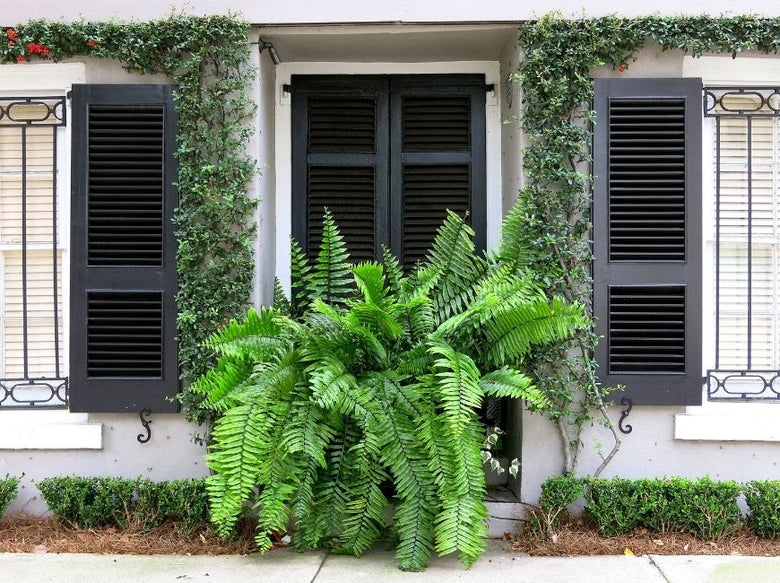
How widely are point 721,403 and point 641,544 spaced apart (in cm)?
115

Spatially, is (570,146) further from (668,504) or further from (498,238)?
(668,504)

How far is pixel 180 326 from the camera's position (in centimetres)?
505

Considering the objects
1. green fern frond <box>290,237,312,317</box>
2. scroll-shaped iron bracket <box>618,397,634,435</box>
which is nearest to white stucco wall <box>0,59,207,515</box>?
green fern frond <box>290,237,312,317</box>

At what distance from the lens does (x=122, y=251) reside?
5.12m

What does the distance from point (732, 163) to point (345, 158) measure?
2640 millimetres

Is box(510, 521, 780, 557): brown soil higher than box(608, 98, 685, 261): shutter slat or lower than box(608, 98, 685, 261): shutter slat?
lower

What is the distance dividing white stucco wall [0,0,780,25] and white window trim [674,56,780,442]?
0.34 m

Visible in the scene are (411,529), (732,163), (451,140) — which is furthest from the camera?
(451,140)

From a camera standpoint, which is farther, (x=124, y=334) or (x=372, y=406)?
(x=124, y=334)

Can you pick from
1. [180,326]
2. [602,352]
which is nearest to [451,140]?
[602,352]

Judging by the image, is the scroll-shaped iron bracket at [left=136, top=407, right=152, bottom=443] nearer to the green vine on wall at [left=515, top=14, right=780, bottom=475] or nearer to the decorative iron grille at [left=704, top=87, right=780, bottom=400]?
the green vine on wall at [left=515, top=14, right=780, bottom=475]

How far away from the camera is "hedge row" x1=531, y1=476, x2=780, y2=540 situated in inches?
187

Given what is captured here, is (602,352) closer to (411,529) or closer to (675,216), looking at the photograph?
(675,216)

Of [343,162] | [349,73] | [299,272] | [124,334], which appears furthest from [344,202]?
[124,334]
